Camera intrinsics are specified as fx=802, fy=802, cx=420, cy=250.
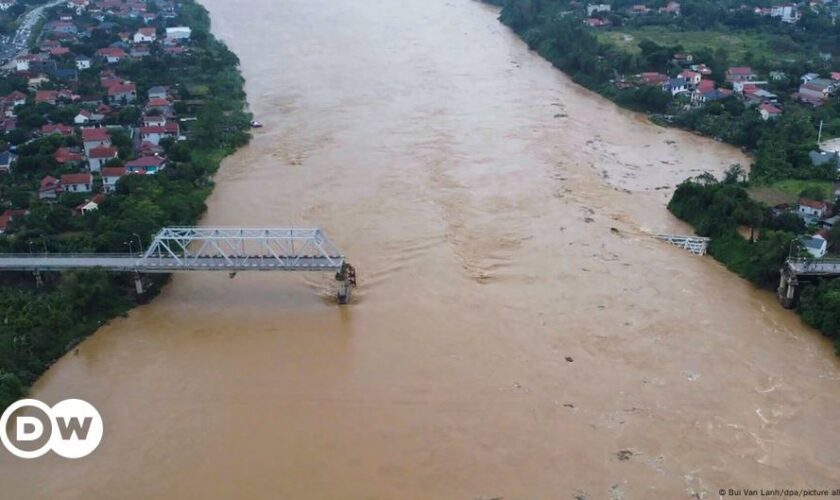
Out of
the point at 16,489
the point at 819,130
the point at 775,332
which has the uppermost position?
the point at 819,130

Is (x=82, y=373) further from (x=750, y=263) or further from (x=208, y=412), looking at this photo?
(x=750, y=263)

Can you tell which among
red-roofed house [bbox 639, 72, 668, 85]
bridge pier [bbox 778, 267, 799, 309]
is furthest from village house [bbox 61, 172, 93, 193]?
red-roofed house [bbox 639, 72, 668, 85]

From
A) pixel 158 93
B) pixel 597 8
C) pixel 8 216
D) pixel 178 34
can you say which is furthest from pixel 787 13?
pixel 8 216

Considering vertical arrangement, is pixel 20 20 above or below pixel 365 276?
above

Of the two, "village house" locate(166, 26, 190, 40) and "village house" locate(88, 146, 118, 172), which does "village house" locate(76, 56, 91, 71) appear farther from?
"village house" locate(88, 146, 118, 172)

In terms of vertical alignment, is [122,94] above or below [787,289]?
above

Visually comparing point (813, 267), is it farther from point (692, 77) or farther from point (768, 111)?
point (692, 77)

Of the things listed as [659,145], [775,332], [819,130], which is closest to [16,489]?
[775,332]
